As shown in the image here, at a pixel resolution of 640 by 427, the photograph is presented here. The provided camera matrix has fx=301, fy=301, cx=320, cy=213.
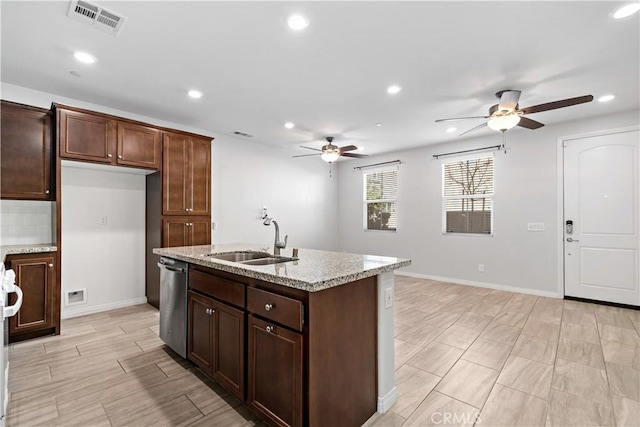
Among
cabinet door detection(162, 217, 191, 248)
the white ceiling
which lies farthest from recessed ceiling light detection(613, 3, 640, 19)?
cabinet door detection(162, 217, 191, 248)

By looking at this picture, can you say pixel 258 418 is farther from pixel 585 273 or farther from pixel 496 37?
pixel 585 273

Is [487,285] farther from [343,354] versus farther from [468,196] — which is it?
[343,354]

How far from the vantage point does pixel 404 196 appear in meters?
6.31

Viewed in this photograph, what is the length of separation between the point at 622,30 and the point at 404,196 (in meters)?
4.21

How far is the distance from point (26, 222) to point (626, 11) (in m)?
5.61

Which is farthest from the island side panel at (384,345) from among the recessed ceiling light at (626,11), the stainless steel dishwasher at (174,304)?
the recessed ceiling light at (626,11)

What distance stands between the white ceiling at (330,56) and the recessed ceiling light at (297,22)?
5 cm

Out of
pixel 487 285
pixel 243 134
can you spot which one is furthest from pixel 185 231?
pixel 487 285

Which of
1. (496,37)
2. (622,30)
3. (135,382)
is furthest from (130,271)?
(622,30)

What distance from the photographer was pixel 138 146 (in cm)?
368

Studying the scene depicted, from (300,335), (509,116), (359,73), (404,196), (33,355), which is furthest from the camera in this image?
(404,196)

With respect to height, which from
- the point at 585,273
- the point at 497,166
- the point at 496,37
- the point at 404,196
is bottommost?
the point at 585,273

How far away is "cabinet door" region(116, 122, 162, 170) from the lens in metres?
3.54

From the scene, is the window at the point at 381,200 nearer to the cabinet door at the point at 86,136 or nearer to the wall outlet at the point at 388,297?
the wall outlet at the point at 388,297
